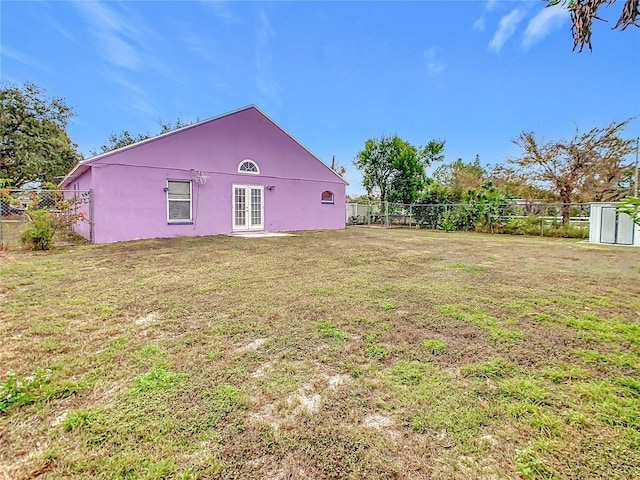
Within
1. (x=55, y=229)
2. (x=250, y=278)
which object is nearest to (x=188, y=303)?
(x=250, y=278)

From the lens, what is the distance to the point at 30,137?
1967cm

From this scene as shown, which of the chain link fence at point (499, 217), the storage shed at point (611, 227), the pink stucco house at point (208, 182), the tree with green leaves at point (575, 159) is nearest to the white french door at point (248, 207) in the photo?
the pink stucco house at point (208, 182)

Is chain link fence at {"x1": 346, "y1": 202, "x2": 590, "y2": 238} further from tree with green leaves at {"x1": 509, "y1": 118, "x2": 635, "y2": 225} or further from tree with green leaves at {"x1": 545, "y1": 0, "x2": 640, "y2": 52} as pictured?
tree with green leaves at {"x1": 545, "y1": 0, "x2": 640, "y2": 52}

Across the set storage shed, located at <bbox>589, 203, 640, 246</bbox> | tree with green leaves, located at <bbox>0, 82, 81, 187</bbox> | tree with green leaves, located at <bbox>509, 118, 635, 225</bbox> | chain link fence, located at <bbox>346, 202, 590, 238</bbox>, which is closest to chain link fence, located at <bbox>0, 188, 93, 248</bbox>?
tree with green leaves, located at <bbox>0, 82, 81, 187</bbox>

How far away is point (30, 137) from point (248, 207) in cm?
1755

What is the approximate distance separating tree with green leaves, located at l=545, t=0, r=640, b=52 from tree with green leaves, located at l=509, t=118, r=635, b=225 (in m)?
15.9

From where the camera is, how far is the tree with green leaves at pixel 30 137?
19156 millimetres

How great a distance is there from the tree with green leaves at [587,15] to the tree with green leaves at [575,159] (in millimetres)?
15878

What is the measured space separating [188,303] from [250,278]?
1.39 metres

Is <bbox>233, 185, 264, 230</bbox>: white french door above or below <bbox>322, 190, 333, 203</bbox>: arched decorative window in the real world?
below

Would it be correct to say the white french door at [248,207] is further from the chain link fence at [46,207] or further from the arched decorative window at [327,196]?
the chain link fence at [46,207]

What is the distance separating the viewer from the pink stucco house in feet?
31.5

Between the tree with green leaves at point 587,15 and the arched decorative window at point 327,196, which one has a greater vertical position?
the tree with green leaves at point 587,15

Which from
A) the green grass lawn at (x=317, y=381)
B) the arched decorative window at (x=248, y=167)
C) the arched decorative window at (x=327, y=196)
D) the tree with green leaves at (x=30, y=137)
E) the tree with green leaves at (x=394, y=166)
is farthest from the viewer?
the tree with green leaves at (x=394, y=166)
